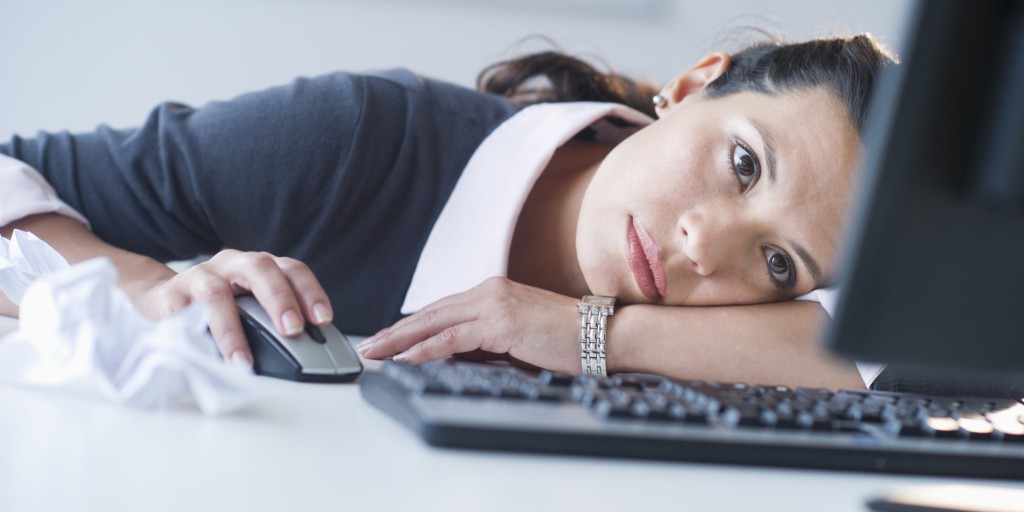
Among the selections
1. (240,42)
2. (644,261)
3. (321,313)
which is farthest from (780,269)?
(240,42)

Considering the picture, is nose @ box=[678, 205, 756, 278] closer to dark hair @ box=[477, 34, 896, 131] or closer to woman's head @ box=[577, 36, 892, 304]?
woman's head @ box=[577, 36, 892, 304]

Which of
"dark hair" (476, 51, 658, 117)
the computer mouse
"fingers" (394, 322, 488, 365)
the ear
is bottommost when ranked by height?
"fingers" (394, 322, 488, 365)

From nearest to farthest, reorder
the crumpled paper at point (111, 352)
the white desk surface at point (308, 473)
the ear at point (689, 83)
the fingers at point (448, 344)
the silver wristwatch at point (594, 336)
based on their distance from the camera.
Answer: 1. the white desk surface at point (308, 473)
2. the crumpled paper at point (111, 352)
3. the fingers at point (448, 344)
4. the silver wristwatch at point (594, 336)
5. the ear at point (689, 83)

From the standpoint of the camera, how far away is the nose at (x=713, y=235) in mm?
A: 917

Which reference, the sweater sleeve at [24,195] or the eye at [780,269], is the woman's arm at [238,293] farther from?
the eye at [780,269]

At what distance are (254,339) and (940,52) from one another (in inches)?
17.3

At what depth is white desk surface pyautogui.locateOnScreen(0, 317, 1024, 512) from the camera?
325mm

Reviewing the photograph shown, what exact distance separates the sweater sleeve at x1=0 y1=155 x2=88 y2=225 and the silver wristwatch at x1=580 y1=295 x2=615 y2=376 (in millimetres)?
567

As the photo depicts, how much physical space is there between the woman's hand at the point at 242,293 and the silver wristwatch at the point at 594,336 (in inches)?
13.1

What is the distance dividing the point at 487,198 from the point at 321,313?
1.69ft

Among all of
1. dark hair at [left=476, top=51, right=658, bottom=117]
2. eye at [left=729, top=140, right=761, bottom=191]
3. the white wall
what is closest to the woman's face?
eye at [left=729, top=140, right=761, bottom=191]

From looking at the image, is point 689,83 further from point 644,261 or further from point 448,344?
point 448,344

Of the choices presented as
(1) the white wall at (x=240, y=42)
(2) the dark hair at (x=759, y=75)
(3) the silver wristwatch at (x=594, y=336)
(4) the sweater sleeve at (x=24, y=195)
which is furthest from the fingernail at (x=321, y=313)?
(1) the white wall at (x=240, y=42)

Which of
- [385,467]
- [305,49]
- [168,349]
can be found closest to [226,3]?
[305,49]
